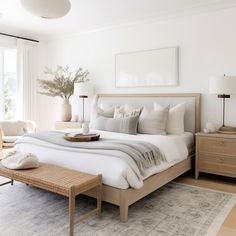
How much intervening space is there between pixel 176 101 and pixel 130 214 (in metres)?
2.22

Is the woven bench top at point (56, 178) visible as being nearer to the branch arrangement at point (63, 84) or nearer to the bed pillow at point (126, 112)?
the bed pillow at point (126, 112)

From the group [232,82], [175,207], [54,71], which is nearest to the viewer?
[175,207]

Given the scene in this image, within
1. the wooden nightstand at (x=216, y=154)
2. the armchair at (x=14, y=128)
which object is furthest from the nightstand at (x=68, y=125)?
the wooden nightstand at (x=216, y=154)

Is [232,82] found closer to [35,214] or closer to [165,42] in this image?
[165,42]

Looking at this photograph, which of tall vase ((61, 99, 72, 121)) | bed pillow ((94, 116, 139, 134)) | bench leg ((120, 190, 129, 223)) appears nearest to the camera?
bench leg ((120, 190, 129, 223))

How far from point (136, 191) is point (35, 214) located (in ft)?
3.37

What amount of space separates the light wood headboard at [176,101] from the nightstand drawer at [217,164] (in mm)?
584

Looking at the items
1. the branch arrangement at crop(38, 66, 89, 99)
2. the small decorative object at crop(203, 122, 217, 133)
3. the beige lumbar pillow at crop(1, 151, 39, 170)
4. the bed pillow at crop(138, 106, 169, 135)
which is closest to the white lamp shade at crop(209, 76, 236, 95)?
the small decorative object at crop(203, 122, 217, 133)

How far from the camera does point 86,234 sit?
2.19 metres

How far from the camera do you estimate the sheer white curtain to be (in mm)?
5461

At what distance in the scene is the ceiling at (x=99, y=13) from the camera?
3.83 m


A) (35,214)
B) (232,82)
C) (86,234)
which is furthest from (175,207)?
(232,82)

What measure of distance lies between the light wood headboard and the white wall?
0.11 meters

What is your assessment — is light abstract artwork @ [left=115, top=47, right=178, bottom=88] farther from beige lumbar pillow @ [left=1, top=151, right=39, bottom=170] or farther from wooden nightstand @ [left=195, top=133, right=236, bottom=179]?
beige lumbar pillow @ [left=1, top=151, right=39, bottom=170]
